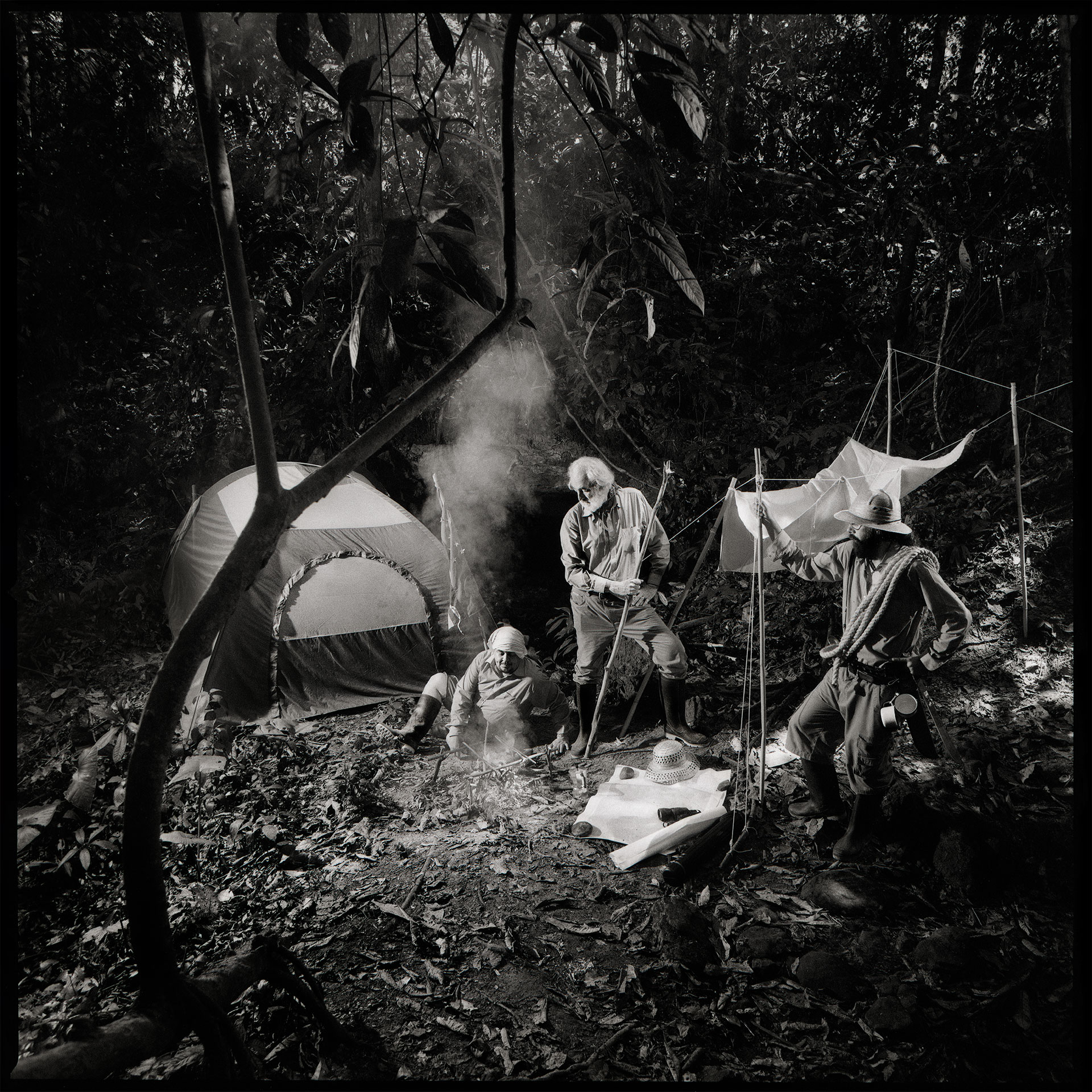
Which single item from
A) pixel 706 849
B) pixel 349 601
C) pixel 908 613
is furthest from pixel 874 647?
pixel 349 601

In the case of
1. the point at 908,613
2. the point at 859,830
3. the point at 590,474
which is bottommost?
the point at 859,830

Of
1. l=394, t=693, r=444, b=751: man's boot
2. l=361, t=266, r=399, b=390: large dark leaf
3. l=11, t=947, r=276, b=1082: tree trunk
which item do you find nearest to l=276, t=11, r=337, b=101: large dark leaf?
l=361, t=266, r=399, b=390: large dark leaf

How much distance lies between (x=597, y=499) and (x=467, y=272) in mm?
3339

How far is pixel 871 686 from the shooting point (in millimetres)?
3412

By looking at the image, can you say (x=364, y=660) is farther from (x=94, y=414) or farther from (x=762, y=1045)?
(x=94, y=414)

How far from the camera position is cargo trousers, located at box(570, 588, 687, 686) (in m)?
5.06

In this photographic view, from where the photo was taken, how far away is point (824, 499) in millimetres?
4773

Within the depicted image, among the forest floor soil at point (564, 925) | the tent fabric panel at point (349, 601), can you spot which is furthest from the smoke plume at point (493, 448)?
the forest floor soil at point (564, 925)

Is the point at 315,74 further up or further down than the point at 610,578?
A: further up

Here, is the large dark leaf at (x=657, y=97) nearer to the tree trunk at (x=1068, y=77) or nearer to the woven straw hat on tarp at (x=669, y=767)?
the tree trunk at (x=1068, y=77)

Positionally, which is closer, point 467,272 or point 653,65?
point 653,65

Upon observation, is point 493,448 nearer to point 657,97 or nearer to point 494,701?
point 494,701

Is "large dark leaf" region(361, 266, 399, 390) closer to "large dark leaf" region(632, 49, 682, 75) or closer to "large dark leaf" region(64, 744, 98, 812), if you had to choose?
"large dark leaf" region(632, 49, 682, 75)

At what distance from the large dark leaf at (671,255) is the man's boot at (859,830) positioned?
2.91 m
